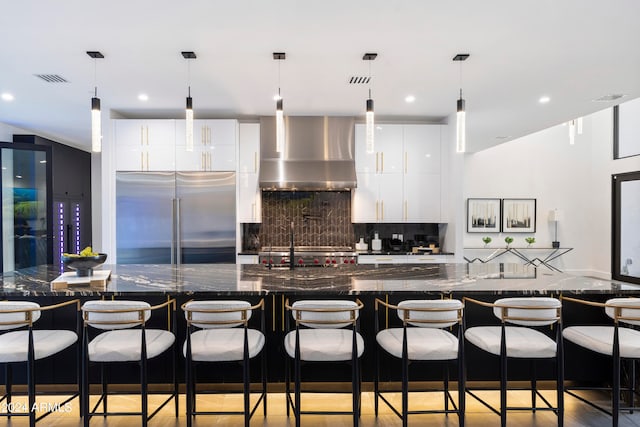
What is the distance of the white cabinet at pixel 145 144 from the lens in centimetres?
513

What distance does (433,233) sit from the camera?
604 cm

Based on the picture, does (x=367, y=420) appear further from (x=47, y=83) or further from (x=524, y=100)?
(x=47, y=83)

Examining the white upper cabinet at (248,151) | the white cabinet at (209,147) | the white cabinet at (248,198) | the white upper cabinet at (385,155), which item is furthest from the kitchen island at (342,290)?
the white upper cabinet at (385,155)

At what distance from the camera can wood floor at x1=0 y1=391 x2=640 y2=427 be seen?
8.53ft

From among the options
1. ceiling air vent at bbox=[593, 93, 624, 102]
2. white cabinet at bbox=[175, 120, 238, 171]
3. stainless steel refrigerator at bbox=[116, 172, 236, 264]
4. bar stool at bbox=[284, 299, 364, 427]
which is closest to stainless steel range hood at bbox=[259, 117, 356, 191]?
white cabinet at bbox=[175, 120, 238, 171]

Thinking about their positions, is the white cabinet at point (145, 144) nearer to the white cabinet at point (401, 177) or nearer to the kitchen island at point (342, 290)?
the kitchen island at point (342, 290)

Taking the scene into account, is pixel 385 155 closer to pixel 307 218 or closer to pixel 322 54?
pixel 307 218

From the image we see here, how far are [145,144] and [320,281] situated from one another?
3465mm

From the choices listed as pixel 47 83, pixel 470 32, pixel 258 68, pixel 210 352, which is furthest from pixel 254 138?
pixel 210 352

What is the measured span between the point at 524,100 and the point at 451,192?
56.8 inches

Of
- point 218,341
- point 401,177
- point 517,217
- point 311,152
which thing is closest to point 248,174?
point 311,152

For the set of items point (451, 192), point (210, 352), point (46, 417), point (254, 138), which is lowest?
point (46, 417)

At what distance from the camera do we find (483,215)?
8.30 metres

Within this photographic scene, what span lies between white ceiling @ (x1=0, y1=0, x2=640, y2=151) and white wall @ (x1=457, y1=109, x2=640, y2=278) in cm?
325
